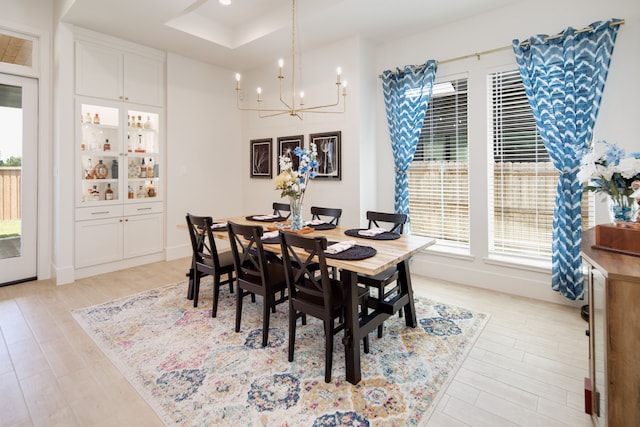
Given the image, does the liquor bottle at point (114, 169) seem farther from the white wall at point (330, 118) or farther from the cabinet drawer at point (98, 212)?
the white wall at point (330, 118)

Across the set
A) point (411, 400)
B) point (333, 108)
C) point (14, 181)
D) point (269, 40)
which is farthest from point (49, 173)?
point (411, 400)

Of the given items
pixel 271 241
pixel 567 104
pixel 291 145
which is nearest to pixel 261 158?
pixel 291 145

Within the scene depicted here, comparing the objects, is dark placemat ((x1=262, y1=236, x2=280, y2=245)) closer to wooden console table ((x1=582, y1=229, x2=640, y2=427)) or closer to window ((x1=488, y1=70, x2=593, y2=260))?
wooden console table ((x1=582, y1=229, x2=640, y2=427))

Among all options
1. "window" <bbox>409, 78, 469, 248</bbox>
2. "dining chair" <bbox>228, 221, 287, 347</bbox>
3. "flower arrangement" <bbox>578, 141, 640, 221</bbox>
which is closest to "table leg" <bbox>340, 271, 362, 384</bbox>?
"dining chair" <bbox>228, 221, 287, 347</bbox>

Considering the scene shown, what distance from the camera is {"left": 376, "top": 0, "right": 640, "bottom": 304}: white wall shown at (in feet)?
9.49

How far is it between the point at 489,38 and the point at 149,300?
4.62 metres

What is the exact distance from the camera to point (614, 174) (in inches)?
62.3

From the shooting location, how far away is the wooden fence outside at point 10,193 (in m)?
3.92

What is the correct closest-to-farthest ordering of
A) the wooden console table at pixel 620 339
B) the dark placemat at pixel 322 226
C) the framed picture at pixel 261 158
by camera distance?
the wooden console table at pixel 620 339 → the dark placemat at pixel 322 226 → the framed picture at pixel 261 158

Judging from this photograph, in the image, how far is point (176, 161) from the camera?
510cm

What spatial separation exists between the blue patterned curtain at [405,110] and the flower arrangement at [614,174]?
2.55 meters

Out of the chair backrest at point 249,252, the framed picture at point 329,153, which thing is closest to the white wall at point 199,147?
the framed picture at point 329,153

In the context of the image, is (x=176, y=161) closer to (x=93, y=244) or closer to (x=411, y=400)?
(x=93, y=244)

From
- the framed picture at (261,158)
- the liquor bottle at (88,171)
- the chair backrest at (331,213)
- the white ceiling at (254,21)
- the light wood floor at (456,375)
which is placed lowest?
the light wood floor at (456,375)
